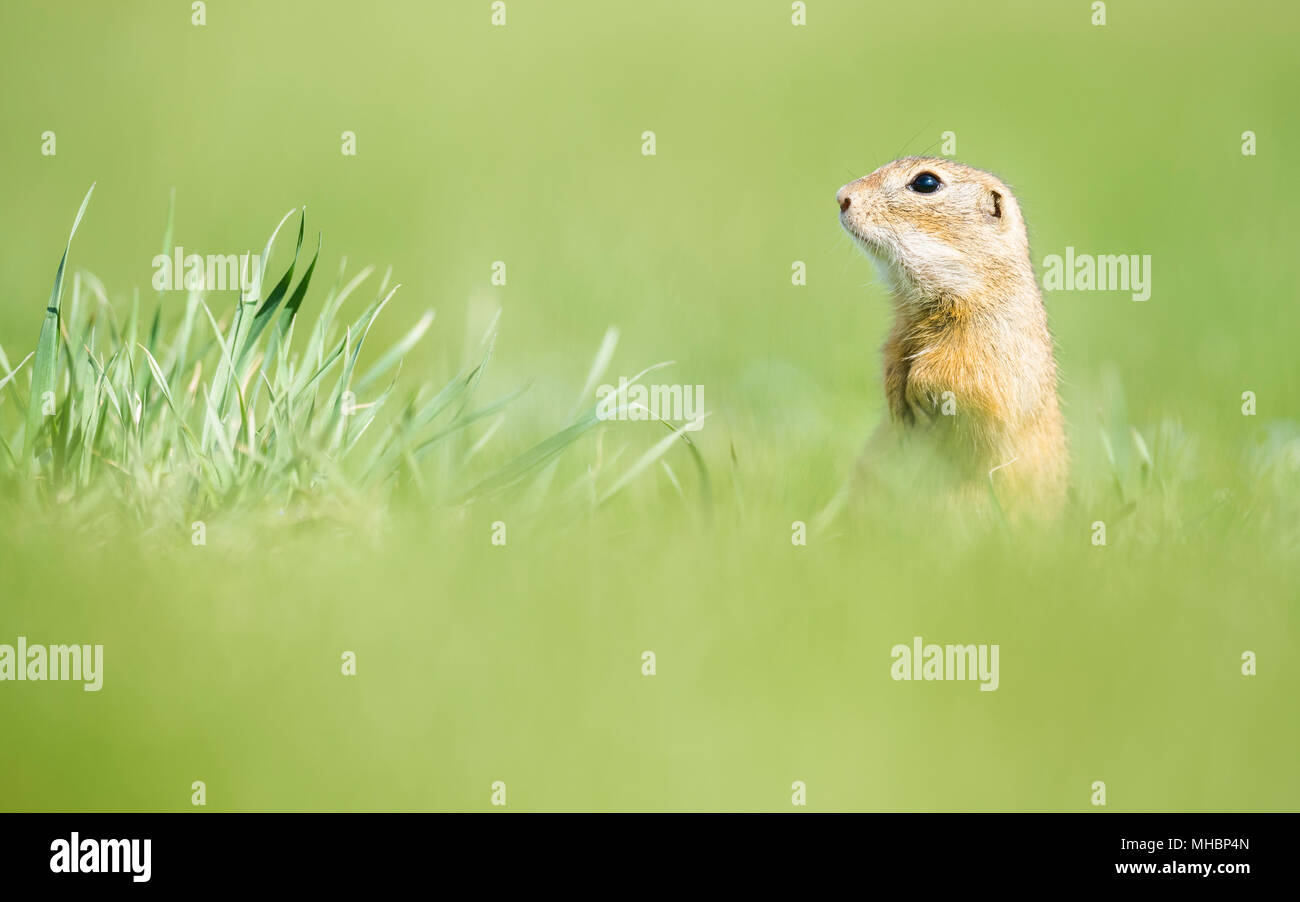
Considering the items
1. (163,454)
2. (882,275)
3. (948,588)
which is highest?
(882,275)

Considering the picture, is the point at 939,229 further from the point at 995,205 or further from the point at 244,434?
the point at 244,434

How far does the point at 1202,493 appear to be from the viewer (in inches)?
212

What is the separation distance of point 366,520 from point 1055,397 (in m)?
3.07

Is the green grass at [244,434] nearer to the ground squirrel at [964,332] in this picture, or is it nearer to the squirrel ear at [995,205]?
the ground squirrel at [964,332]

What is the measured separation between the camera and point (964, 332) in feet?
18.1

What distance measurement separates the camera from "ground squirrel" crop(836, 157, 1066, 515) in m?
5.28

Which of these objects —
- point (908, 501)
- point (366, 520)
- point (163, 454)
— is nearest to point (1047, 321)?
point (908, 501)

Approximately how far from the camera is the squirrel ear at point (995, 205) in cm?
571

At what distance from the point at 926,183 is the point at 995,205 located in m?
0.30

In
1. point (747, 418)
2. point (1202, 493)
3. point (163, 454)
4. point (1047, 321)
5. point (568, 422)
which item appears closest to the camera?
point (163, 454)

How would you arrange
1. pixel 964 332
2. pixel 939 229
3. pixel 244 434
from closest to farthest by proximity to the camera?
pixel 244 434 → pixel 964 332 → pixel 939 229

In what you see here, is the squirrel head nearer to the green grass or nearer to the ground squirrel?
the ground squirrel

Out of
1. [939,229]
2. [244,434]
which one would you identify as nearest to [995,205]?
[939,229]

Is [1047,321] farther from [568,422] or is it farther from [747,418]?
[568,422]
